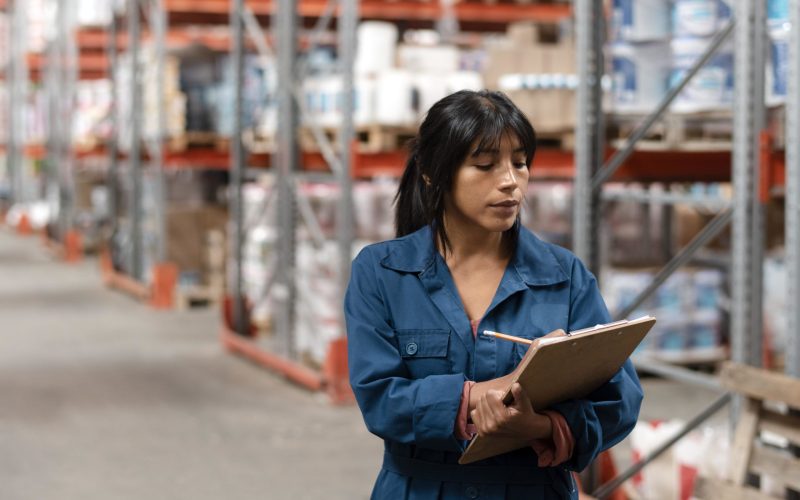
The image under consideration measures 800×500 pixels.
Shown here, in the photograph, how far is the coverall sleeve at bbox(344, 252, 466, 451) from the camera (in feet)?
7.52

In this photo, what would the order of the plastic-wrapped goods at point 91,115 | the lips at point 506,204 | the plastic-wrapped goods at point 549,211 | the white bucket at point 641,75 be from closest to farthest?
the lips at point 506,204, the white bucket at point 641,75, the plastic-wrapped goods at point 549,211, the plastic-wrapped goods at point 91,115

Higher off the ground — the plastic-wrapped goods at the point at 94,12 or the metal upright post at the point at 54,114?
the plastic-wrapped goods at the point at 94,12

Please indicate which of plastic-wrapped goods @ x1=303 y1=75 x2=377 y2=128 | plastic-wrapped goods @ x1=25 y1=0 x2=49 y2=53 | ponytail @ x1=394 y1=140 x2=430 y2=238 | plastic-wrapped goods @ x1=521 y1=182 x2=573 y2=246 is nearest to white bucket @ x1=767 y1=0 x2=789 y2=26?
ponytail @ x1=394 y1=140 x2=430 y2=238

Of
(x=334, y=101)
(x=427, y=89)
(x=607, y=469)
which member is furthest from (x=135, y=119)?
(x=607, y=469)

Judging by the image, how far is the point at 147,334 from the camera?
10352mm

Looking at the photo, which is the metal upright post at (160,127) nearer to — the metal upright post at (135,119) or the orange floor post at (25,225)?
the metal upright post at (135,119)

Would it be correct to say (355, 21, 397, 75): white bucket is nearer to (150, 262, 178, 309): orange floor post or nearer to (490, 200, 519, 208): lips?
(150, 262, 178, 309): orange floor post

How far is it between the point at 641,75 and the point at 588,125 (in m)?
0.76

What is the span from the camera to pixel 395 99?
800 cm

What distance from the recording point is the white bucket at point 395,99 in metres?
7.98

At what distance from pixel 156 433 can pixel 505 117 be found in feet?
15.7

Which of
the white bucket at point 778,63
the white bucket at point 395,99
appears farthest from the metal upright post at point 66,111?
the white bucket at point 778,63

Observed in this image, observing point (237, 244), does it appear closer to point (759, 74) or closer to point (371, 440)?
point (371, 440)

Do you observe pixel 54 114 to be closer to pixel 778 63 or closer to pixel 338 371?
pixel 338 371
